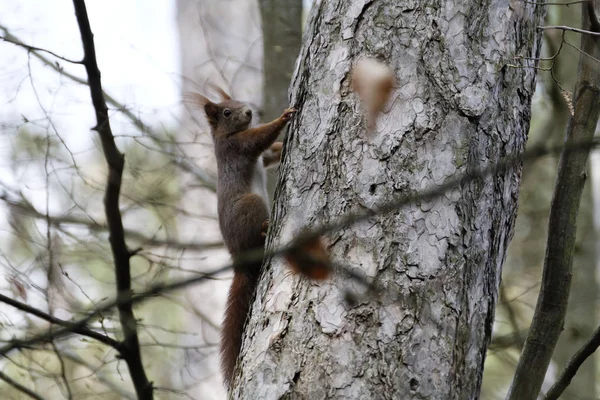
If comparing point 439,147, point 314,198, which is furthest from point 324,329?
point 439,147

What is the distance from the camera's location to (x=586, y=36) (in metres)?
2.66

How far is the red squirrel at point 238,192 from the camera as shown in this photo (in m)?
2.79

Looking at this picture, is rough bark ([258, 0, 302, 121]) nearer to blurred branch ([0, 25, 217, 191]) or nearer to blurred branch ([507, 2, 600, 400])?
blurred branch ([0, 25, 217, 191])

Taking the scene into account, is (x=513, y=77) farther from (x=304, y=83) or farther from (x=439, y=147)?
(x=304, y=83)

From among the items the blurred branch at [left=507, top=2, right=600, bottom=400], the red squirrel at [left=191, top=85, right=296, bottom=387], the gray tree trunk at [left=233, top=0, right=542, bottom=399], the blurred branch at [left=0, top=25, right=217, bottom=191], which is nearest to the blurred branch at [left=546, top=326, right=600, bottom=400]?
the blurred branch at [left=507, top=2, right=600, bottom=400]

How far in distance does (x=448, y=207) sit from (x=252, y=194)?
5.13 ft

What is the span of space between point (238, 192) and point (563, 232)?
178 centimetres

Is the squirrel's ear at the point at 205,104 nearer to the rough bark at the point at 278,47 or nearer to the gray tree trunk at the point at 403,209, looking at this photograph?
the rough bark at the point at 278,47

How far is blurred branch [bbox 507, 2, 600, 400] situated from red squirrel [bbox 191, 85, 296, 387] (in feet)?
3.56

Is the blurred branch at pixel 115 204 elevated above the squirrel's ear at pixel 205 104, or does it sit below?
below

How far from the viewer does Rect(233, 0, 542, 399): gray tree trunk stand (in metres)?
1.94

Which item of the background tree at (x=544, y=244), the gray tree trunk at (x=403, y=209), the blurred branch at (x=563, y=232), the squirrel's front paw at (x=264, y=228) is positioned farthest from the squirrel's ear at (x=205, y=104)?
the blurred branch at (x=563, y=232)

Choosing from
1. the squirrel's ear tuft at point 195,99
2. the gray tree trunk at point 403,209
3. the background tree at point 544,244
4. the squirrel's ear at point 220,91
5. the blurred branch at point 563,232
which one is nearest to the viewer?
the gray tree trunk at point 403,209

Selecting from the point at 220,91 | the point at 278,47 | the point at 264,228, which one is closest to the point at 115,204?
the point at 264,228
